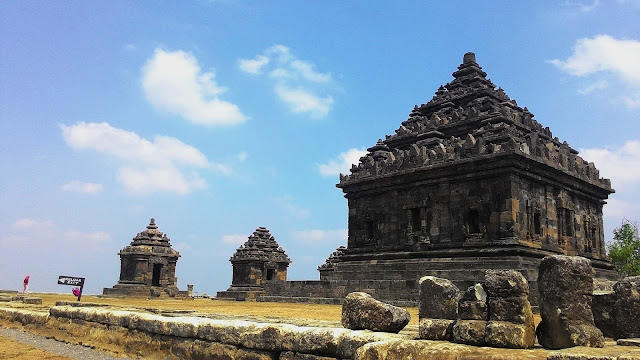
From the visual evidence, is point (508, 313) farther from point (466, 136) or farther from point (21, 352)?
point (466, 136)

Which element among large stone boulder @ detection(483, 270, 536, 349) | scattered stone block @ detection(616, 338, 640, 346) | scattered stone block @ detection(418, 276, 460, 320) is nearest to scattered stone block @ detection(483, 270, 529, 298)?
large stone boulder @ detection(483, 270, 536, 349)

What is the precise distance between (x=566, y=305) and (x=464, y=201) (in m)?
15.7

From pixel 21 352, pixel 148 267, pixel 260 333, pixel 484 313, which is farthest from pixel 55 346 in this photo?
pixel 148 267

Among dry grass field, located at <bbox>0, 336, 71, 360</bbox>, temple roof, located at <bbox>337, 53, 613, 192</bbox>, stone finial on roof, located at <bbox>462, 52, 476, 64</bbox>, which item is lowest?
dry grass field, located at <bbox>0, 336, 71, 360</bbox>

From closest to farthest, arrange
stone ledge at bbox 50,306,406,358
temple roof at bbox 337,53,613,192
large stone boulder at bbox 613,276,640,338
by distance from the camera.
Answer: large stone boulder at bbox 613,276,640,338
stone ledge at bbox 50,306,406,358
temple roof at bbox 337,53,613,192

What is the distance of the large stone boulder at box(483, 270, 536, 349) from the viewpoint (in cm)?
500

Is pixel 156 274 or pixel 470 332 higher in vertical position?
pixel 156 274

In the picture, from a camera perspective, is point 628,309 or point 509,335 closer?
point 509,335

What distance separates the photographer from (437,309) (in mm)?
5805

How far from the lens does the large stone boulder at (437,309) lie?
5.59 metres

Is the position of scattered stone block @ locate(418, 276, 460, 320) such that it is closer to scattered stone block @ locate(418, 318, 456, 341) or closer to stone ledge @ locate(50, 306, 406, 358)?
scattered stone block @ locate(418, 318, 456, 341)

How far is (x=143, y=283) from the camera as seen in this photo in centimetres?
3800

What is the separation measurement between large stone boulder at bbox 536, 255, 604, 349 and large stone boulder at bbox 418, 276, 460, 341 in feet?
3.00

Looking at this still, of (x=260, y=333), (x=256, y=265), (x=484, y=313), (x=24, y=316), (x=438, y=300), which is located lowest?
(x=24, y=316)
